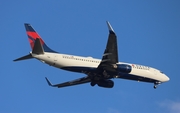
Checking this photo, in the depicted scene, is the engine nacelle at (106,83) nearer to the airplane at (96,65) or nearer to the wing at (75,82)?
the airplane at (96,65)

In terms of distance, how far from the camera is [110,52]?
5088 cm

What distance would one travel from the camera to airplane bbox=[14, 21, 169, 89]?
2016 inches

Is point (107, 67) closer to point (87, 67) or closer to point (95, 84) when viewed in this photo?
point (87, 67)

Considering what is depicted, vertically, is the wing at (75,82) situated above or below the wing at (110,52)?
below

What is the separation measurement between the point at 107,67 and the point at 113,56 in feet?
9.47

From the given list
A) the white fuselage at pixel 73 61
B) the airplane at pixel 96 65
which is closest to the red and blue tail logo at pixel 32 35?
the airplane at pixel 96 65

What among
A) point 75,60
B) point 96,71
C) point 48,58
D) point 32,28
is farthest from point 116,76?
point 32,28

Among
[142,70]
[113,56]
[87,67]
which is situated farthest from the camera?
[142,70]

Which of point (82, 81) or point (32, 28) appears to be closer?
point (32, 28)

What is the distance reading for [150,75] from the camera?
2405 inches

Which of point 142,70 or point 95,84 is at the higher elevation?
point 142,70

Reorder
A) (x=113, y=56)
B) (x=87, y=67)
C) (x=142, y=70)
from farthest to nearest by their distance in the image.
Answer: (x=142, y=70), (x=87, y=67), (x=113, y=56)

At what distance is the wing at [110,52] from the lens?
4775cm

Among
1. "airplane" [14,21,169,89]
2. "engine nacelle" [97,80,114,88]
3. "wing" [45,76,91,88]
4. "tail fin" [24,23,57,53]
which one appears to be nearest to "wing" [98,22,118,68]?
"airplane" [14,21,169,89]
